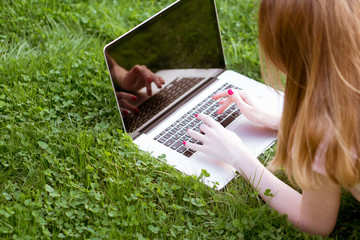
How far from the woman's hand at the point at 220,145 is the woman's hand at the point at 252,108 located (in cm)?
20

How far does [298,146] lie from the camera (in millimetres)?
1812

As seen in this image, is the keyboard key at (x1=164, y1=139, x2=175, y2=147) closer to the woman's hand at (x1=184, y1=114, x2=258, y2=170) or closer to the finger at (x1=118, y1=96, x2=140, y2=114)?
the woman's hand at (x1=184, y1=114, x2=258, y2=170)

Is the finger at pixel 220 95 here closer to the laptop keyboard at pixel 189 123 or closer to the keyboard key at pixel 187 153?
the laptop keyboard at pixel 189 123

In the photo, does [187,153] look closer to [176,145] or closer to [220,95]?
[176,145]

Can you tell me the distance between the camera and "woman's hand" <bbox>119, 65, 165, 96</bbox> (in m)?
2.41

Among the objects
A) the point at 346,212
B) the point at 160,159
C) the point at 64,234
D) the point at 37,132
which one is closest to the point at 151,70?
the point at 160,159

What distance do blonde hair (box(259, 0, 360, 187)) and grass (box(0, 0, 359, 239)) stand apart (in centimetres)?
52

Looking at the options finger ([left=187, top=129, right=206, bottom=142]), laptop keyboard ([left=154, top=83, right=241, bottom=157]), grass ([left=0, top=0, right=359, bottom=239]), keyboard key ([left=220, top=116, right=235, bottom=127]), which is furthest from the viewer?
keyboard key ([left=220, top=116, right=235, bottom=127])

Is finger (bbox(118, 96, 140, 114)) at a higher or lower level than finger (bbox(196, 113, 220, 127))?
higher

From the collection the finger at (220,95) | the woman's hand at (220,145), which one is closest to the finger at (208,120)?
the woman's hand at (220,145)

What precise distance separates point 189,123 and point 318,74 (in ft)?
3.52

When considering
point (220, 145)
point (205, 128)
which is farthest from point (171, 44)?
point (220, 145)

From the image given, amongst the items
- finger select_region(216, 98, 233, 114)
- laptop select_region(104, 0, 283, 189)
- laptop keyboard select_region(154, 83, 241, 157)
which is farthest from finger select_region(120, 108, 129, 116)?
finger select_region(216, 98, 233, 114)

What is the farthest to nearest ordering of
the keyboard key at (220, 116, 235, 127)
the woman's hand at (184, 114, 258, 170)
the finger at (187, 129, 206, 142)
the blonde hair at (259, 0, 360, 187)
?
the keyboard key at (220, 116, 235, 127) → the finger at (187, 129, 206, 142) → the woman's hand at (184, 114, 258, 170) → the blonde hair at (259, 0, 360, 187)
